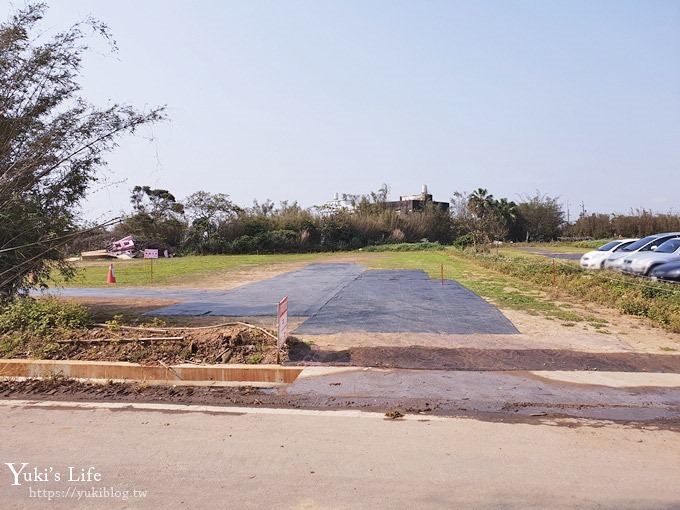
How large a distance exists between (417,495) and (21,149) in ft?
30.2

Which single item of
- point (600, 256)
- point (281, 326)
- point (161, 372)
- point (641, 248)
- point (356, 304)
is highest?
point (641, 248)

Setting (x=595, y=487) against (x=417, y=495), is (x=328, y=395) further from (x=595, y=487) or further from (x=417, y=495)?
(x=595, y=487)

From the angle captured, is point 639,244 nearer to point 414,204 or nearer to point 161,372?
point 161,372

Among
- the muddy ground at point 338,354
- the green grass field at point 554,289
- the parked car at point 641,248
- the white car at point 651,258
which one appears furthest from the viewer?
the parked car at point 641,248

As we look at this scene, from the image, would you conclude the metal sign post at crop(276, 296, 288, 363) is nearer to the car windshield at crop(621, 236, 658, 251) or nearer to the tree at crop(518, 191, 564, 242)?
the car windshield at crop(621, 236, 658, 251)

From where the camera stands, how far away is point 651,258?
15961 millimetres

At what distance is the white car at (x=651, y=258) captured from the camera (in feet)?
50.7

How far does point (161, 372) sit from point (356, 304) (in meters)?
6.77

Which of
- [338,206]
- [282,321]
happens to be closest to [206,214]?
[338,206]

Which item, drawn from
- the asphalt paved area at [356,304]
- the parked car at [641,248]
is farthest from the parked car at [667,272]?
the asphalt paved area at [356,304]

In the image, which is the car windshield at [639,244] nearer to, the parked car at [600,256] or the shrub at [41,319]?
the parked car at [600,256]

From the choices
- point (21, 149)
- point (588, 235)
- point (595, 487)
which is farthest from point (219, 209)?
point (595, 487)

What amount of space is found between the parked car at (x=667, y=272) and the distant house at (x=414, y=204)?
4874cm

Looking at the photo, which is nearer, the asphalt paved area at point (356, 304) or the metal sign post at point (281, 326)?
the metal sign post at point (281, 326)
